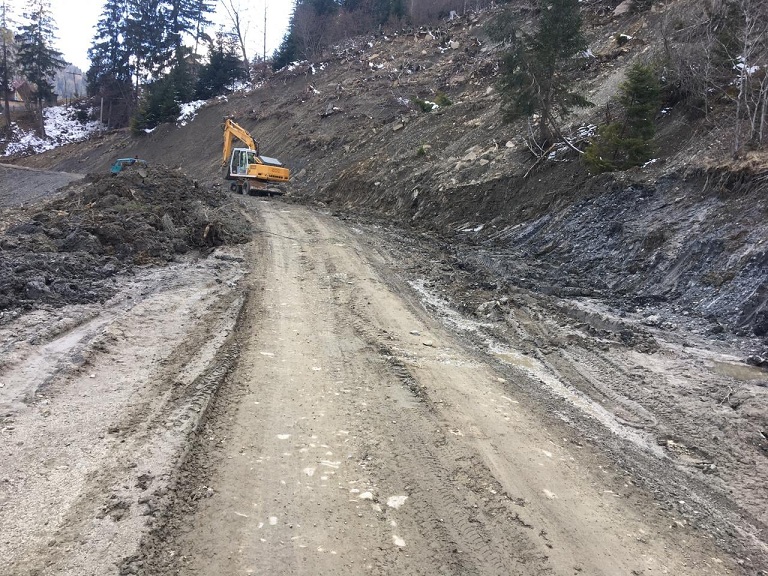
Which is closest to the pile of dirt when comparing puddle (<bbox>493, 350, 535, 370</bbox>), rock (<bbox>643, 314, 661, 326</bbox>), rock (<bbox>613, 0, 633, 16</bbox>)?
puddle (<bbox>493, 350, 535, 370</bbox>)

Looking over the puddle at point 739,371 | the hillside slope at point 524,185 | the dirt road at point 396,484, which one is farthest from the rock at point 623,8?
the dirt road at point 396,484

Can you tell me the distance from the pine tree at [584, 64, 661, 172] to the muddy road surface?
7836mm

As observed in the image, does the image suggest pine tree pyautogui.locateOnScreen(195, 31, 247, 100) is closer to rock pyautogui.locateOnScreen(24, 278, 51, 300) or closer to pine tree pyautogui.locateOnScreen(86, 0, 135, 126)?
pine tree pyautogui.locateOnScreen(86, 0, 135, 126)

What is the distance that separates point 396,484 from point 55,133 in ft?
220

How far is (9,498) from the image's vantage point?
340 cm

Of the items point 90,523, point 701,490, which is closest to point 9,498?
point 90,523

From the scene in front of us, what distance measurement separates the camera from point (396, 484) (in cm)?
385

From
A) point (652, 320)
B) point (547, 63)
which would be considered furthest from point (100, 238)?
point (547, 63)

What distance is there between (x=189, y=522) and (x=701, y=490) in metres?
3.74

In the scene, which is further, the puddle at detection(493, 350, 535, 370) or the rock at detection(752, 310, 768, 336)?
the rock at detection(752, 310, 768, 336)

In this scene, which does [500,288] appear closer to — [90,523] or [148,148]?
[90,523]

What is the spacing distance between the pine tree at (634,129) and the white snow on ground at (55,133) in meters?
56.7

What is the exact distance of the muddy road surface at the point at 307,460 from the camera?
3.17 m

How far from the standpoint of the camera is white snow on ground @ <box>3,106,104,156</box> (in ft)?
179
